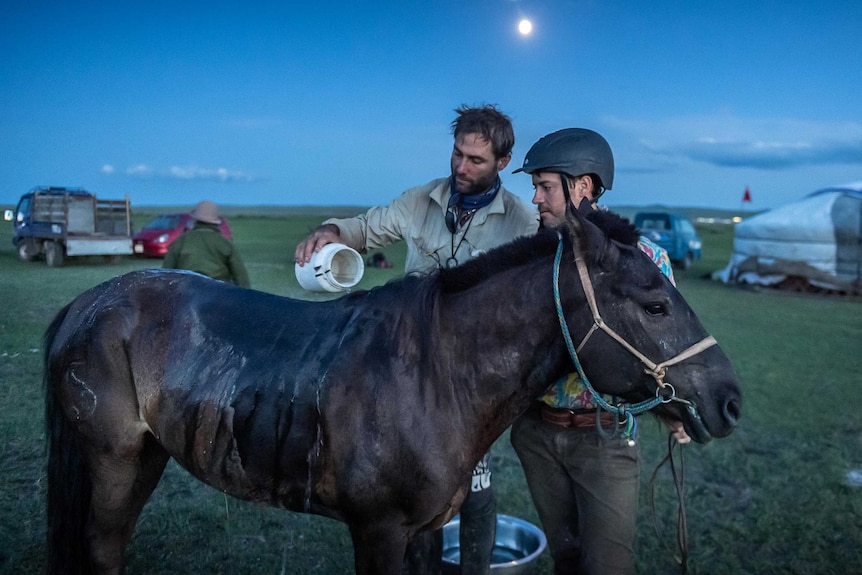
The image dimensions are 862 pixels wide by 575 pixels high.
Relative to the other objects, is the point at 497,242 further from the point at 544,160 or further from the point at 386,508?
the point at 386,508

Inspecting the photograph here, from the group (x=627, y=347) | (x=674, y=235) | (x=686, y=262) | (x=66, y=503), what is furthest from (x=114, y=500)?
(x=686, y=262)

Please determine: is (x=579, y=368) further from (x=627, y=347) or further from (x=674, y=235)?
(x=674, y=235)

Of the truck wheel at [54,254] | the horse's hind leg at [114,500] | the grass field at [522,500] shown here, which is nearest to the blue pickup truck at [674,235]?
the grass field at [522,500]

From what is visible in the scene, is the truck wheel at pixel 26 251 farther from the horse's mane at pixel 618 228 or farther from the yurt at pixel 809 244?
the yurt at pixel 809 244

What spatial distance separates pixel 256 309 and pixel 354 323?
19.0 inches

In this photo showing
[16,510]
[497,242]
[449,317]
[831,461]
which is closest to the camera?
[449,317]

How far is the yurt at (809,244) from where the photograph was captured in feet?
52.0

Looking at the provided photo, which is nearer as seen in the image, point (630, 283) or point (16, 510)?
point (630, 283)

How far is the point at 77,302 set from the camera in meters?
3.03

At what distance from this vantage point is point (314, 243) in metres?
3.02

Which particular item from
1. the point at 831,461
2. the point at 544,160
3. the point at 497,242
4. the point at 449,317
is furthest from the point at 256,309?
the point at 831,461

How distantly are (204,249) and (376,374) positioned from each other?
4.96 metres

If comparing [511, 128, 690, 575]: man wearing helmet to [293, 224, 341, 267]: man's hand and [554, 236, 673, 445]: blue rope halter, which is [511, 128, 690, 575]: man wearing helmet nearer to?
[554, 236, 673, 445]: blue rope halter

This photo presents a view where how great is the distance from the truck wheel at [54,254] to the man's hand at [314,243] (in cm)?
372
